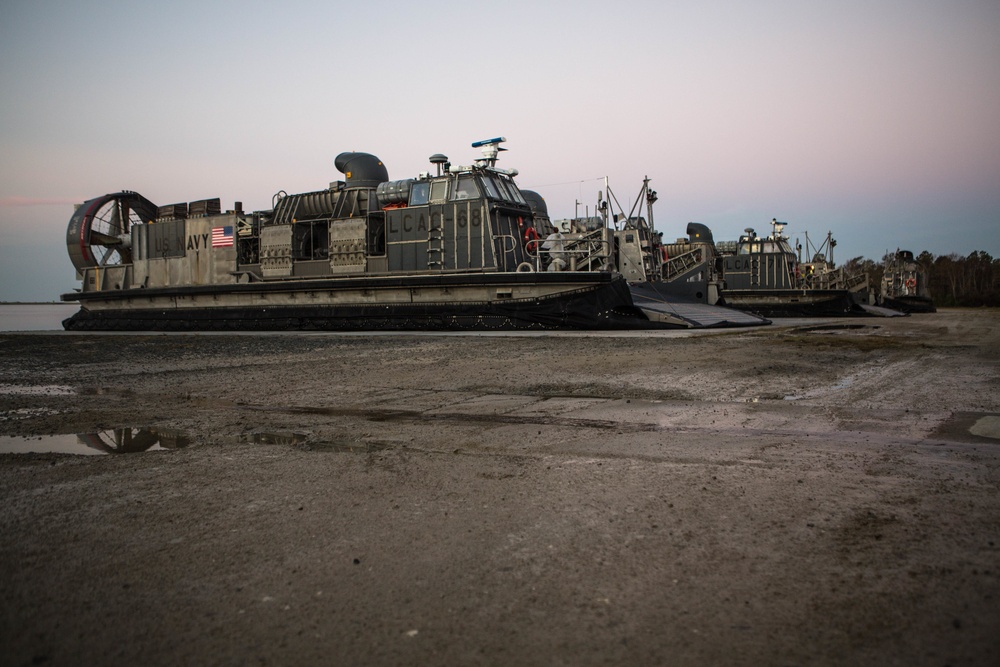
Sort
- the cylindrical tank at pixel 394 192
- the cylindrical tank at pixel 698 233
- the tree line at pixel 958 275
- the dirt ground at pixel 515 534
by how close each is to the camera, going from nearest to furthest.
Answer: the dirt ground at pixel 515 534 → the cylindrical tank at pixel 394 192 → the cylindrical tank at pixel 698 233 → the tree line at pixel 958 275

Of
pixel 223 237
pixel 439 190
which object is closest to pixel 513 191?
pixel 439 190

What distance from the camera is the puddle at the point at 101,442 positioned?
3781 mm

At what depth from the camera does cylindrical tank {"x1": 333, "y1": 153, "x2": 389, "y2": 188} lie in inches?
739

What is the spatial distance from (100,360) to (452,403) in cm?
692

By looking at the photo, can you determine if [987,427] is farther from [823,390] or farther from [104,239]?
[104,239]

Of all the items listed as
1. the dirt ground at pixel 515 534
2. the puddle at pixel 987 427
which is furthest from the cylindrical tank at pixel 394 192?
the puddle at pixel 987 427

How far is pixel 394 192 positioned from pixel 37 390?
11.8 m

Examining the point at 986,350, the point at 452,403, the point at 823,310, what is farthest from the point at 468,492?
the point at 823,310

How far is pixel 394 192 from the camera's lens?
17500 millimetres

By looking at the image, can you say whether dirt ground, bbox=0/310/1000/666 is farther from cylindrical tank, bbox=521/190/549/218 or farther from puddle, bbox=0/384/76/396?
cylindrical tank, bbox=521/190/549/218

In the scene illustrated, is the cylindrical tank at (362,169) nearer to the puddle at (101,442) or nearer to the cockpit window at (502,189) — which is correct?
the cockpit window at (502,189)

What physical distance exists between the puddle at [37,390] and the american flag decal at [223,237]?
13.5m

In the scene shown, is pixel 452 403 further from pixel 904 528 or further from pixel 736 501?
pixel 904 528

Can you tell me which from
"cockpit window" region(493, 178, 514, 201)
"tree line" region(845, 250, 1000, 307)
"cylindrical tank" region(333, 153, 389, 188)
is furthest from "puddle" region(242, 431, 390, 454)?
"tree line" region(845, 250, 1000, 307)
